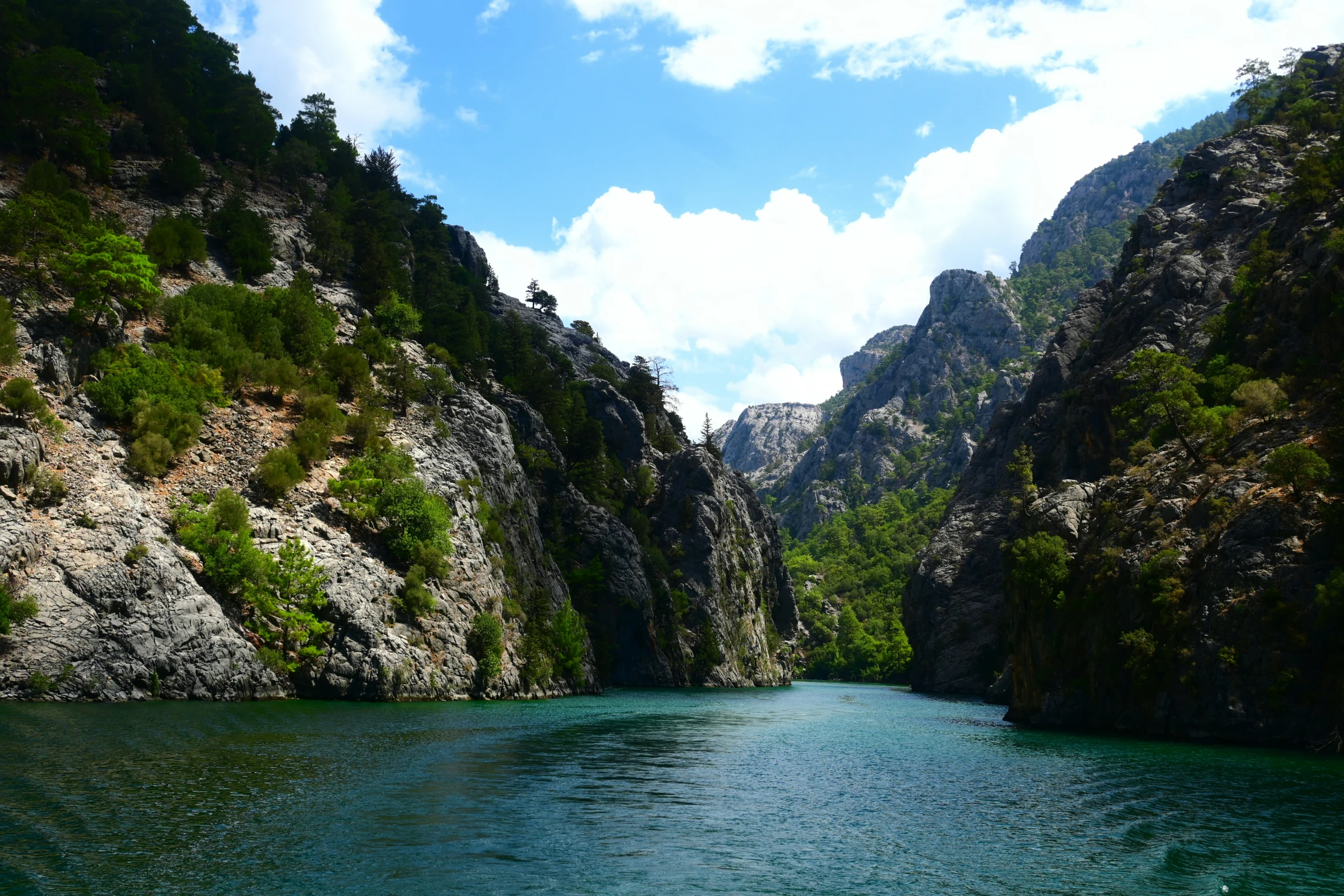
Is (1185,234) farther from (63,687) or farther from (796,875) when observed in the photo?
(63,687)

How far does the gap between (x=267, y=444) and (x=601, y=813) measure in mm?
45359

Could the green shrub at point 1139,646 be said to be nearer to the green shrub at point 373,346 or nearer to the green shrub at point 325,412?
the green shrub at point 325,412

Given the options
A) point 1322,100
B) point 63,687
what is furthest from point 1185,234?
point 63,687

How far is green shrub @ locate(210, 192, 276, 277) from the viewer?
76875 millimetres

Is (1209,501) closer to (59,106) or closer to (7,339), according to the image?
(7,339)

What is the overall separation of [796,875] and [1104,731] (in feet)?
141

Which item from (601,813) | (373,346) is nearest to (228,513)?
(373,346)

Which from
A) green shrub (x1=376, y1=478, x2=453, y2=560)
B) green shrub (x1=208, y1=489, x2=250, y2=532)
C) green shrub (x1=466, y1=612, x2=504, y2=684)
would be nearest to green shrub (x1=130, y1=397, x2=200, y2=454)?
green shrub (x1=208, y1=489, x2=250, y2=532)

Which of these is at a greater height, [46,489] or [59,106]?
[59,106]

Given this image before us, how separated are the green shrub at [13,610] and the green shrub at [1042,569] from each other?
61247mm

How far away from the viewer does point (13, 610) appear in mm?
36188

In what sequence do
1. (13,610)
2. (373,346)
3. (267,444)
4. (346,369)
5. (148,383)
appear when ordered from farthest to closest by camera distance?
(373,346), (346,369), (267,444), (148,383), (13,610)

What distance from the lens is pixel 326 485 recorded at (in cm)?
6012

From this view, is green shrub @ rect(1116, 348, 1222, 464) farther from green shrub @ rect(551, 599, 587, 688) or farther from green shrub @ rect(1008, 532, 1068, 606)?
green shrub @ rect(551, 599, 587, 688)
